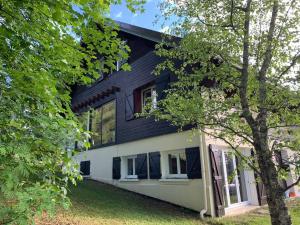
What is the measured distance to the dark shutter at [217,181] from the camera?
25.5ft

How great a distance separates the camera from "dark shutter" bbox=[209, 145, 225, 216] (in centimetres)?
776

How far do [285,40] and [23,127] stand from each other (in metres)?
5.16

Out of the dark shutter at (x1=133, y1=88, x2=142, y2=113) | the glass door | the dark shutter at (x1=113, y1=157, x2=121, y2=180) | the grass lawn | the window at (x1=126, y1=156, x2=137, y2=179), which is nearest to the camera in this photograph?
the grass lawn

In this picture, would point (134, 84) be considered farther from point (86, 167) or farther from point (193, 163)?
point (86, 167)

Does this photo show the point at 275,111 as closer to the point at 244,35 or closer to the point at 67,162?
the point at 244,35

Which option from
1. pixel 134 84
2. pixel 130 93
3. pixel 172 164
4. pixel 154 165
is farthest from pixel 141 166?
pixel 134 84

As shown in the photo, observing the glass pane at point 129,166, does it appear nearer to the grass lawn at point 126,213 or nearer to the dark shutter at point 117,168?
the dark shutter at point 117,168

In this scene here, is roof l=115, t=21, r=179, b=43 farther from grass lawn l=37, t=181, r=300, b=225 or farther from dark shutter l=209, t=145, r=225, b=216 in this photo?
grass lawn l=37, t=181, r=300, b=225

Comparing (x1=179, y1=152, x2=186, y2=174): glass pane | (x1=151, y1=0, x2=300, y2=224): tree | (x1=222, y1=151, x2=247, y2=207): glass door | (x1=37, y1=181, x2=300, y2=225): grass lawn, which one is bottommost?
(x1=37, y1=181, x2=300, y2=225): grass lawn

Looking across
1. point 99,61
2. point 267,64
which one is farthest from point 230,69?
point 99,61

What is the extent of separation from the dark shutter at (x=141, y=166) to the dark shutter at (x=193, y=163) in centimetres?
209

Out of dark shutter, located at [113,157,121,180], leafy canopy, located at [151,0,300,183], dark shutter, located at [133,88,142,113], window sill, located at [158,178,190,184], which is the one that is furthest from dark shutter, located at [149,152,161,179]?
leafy canopy, located at [151,0,300,183]

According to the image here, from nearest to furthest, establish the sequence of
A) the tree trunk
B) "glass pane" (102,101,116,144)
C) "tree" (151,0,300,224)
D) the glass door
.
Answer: the tree trunk → "tree" (151,0,300,224) → the glass door → "glass pane" (102,101,116,144)

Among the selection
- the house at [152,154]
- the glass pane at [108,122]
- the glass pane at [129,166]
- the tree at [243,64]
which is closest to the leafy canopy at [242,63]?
the tree at [243,64]
